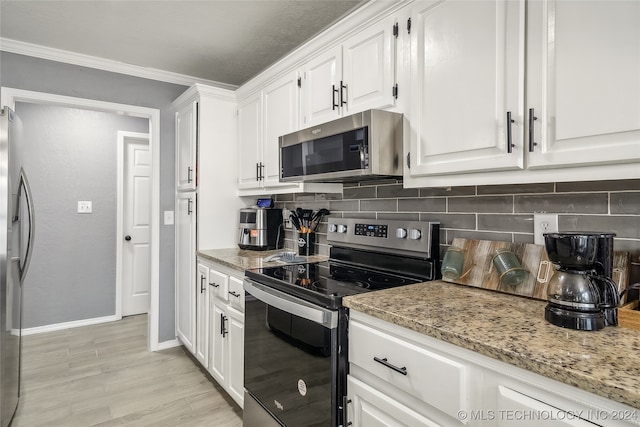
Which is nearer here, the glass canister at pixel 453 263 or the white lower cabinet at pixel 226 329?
the glass canister at pixel 453 263

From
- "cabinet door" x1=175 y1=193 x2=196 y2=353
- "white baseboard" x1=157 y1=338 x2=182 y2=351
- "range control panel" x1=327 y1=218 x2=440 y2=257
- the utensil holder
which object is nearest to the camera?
"range control panel" x1=327 y1=218 x2=440 y2=257

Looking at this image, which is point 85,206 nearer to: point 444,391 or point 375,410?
point 375,410

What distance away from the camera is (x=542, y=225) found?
1.31m

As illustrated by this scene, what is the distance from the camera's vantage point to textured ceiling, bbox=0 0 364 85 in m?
2.09

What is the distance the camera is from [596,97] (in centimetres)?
97

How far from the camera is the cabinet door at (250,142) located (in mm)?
2545

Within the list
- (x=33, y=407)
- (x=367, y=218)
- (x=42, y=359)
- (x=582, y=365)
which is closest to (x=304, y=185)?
(x=367, y=218)

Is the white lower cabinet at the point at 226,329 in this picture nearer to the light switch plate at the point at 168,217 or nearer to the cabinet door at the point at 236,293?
the cabinet door at the point at 236,293

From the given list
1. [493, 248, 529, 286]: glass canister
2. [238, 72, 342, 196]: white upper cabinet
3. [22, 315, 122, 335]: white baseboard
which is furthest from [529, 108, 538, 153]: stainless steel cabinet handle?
[22, 315, 122, 335]: white baseboard

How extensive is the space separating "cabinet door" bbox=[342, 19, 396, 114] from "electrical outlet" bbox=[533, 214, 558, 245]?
728 millimetres

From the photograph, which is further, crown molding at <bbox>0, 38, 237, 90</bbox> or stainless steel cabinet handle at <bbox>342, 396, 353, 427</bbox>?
crown molding at <bbox>0, 38, 237, 90</bbox>

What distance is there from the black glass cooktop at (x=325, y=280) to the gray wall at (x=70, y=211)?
2689mm

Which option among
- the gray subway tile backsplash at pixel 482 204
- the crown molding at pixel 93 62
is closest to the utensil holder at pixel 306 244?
the gray subway tile backsplash at pixel 482 204

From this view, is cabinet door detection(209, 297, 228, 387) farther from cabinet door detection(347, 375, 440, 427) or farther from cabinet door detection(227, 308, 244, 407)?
cabinet door detection(347, 375, 440, 427)
